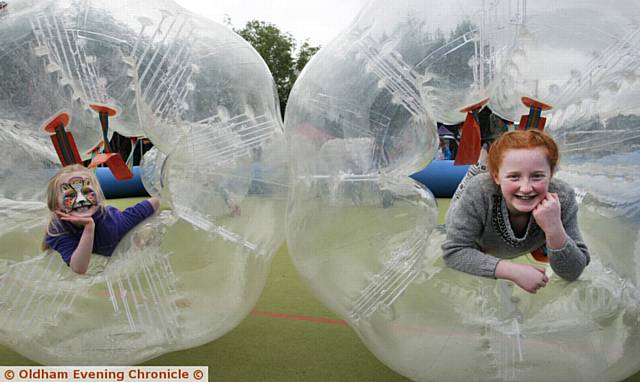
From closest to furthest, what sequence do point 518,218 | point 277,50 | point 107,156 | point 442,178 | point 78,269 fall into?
point 518,218 < point 78,269 < point 107,156 < point 442,178 < point 277,50

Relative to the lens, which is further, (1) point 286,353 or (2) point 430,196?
(1) point 286,353

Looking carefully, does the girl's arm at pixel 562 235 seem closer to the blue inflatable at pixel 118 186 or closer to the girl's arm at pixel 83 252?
the girl's arm at pixel 83 252

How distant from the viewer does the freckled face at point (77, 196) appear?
1.84 metres

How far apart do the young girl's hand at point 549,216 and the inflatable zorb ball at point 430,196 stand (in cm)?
27

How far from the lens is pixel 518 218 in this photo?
1500mm

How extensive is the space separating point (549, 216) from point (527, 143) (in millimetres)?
203

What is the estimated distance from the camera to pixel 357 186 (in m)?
1.74

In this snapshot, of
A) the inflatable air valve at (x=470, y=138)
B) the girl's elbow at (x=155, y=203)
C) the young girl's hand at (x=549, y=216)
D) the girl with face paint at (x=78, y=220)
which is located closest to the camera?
the young girl's hand at (x=549, y=216)

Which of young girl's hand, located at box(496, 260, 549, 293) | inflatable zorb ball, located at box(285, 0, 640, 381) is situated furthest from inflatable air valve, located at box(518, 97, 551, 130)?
young girl's hand, located at box(496, 260, 549, 293)

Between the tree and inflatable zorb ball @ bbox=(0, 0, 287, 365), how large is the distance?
19737 mm

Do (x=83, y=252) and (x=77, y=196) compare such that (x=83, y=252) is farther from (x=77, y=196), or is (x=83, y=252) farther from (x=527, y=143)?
(x=527, y=143)

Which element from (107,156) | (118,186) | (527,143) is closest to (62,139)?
(107,156)

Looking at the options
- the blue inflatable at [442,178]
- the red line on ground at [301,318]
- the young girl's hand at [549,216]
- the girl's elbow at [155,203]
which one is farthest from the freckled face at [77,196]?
the blue inflatable at [442,178]

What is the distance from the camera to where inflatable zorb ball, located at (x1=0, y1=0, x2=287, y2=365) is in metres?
1.85
